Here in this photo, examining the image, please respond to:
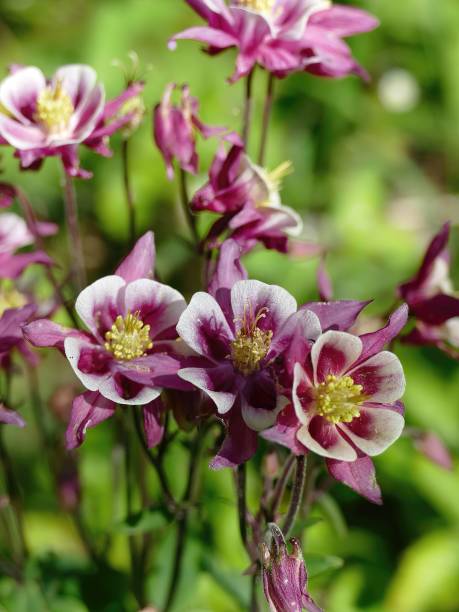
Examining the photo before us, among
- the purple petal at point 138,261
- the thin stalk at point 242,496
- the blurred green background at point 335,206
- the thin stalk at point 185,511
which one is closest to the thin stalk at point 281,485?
the thin stalk at point 242,496

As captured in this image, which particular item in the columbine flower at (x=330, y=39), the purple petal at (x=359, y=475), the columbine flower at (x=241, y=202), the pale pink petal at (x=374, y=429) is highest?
the columbine flower at (x=330, y=39)

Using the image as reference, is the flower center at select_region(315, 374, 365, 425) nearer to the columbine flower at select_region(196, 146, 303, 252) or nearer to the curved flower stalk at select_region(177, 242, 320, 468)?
the curved flower stalk at select_region(177, 242, 320, 468)

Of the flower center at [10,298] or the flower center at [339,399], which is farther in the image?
the flower center at [10,298]

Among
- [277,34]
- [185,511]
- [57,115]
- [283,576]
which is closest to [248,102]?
[277,34]

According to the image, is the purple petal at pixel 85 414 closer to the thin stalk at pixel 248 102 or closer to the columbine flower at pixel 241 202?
the columbine flower at pixel 241 202

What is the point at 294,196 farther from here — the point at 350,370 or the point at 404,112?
the point at 350,370

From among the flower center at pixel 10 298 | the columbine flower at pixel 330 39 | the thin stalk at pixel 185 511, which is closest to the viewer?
the thin stalk at pixel 185 511

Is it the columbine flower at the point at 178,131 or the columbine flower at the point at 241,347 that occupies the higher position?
the columbine flower at the point at 178,131
